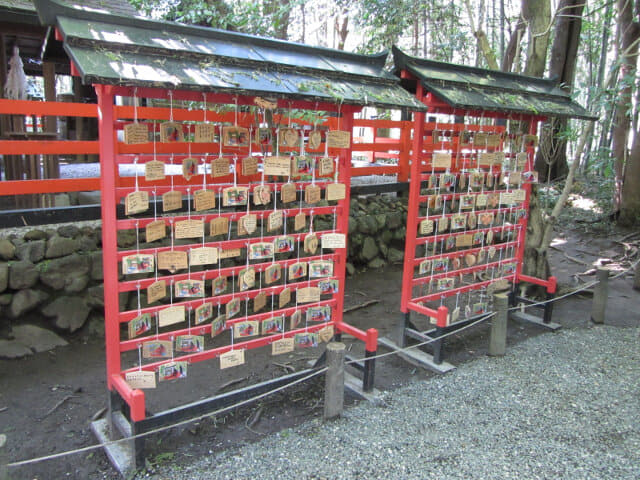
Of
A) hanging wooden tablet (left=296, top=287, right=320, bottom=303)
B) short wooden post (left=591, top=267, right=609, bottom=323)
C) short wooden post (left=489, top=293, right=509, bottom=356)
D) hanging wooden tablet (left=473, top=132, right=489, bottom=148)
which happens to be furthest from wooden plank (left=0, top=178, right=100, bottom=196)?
short wooden post (left=591, top=267, right=609, bottom=323)

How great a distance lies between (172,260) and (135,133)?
83cm

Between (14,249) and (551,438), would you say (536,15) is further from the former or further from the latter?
(14,249)

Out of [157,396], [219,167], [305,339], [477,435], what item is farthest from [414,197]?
[157,396]

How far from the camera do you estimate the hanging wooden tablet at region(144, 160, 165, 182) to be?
10.1 feet

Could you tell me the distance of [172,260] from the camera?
3258 millimetres

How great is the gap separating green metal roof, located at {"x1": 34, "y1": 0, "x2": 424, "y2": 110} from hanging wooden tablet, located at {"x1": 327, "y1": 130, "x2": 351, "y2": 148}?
0.29 m

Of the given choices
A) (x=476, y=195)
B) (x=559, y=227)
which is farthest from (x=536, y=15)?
(x=559, y=227)

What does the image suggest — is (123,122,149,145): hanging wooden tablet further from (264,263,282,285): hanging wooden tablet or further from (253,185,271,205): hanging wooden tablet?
(264,263,282,285): hanging wooden tablet

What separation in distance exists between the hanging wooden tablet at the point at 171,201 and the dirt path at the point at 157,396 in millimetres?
1593

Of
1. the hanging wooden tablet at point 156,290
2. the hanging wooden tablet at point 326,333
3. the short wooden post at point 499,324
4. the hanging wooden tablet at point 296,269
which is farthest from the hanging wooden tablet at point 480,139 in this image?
the hanging wooden tablet at point 156,290

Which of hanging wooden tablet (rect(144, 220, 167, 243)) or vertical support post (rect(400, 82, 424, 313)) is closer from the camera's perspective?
hanging wooden tablet (rect(144, 220, 167, 243))

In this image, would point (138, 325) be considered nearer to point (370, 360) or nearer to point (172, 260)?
point (172, 260)

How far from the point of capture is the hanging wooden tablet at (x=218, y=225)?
11.1ft

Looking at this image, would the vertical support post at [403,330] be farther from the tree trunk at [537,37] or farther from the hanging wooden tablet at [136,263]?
the tree trunk at [537,37]
